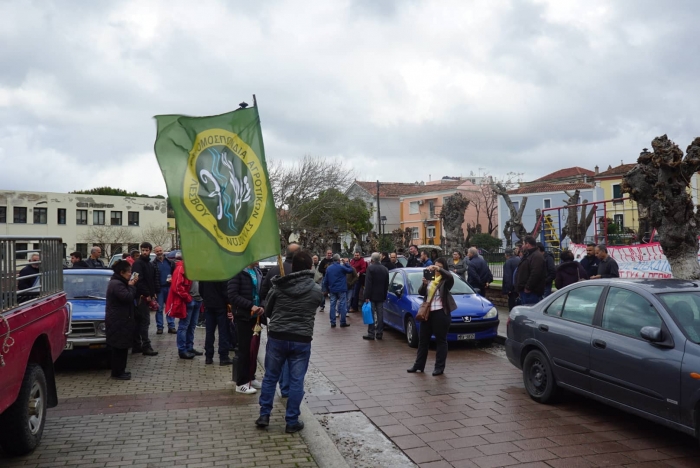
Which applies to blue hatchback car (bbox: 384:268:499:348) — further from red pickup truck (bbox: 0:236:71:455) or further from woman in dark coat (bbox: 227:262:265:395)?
red pickup truck (bbox: 0:236:71:455)

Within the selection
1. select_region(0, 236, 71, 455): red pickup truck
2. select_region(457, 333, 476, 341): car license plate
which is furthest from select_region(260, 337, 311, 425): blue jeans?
select_region(457, 333, 476, 341): car license plate

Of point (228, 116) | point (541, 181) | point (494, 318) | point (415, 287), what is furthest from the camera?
point (541, 181)

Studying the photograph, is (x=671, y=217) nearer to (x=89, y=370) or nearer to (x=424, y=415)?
(x=424, y=415)

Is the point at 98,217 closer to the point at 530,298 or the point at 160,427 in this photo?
the point at 530,298

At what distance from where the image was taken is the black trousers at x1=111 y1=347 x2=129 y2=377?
8.17 m

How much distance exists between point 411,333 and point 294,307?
575 cm

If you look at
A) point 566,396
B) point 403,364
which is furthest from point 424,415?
point 403,364

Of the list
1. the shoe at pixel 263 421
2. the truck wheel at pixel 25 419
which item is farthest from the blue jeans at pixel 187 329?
the truck wheel at pixel 25 419

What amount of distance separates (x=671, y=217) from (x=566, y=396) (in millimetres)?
4786

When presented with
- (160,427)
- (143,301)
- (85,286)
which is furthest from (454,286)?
(160,427)

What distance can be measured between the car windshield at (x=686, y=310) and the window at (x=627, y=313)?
0.15 meters

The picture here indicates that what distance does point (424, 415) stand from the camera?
6434 mm

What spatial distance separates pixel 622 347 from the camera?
18.3ft

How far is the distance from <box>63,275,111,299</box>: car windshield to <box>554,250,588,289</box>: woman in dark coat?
8296 mm
